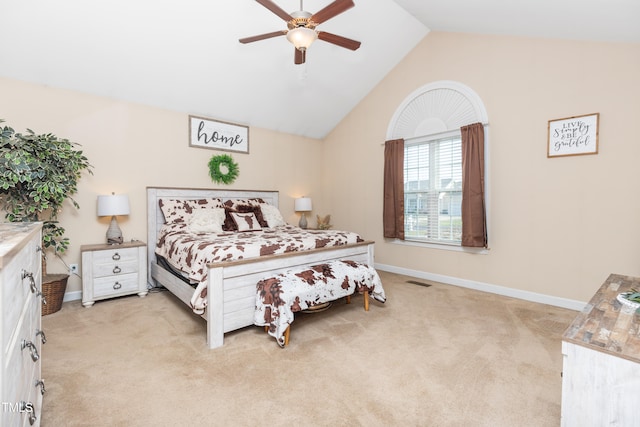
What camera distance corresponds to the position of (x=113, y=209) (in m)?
3.35

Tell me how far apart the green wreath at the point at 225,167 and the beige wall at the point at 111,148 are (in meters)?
0.08

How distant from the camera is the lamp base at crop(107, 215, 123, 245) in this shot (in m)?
3.52

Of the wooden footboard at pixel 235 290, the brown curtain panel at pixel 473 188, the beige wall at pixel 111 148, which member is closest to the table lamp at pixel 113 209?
the beige wall at pixel 111 148

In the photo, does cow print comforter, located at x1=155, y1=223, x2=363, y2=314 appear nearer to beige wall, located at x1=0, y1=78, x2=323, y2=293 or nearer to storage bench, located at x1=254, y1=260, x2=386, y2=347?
storage bench, located at x1=254, y1=260, x2=386, y2=347

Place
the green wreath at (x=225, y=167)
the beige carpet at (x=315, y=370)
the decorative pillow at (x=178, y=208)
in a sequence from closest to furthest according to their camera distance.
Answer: the beige carpet at (x=315, y=370) → the decorative pillow at (x=178, y=208) → the green wreath at (x=225, y=167)

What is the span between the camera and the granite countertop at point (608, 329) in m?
1.08

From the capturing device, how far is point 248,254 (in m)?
2.59

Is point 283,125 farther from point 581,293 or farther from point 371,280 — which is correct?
point 581,293

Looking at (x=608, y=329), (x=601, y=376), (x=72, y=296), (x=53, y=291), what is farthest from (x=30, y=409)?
(x=72, y=296)

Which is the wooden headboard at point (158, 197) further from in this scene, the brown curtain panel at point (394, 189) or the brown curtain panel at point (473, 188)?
the brown curtain panel at point (473, 188)

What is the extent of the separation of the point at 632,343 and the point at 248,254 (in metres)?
2.29

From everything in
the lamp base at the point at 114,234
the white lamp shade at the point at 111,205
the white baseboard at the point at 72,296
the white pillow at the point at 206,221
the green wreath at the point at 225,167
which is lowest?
the white baseboard at the point at 72,296

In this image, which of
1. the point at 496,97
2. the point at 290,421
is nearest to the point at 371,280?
the point at 290,421

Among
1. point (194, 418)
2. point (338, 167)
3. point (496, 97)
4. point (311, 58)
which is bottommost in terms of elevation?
point (194, 418)
